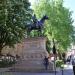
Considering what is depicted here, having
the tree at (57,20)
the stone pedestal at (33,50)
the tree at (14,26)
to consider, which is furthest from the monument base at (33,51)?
the tree at (57,20)

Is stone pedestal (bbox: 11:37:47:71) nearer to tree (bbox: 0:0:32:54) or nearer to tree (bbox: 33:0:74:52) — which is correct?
tree (bbox: 0:0:32:54)

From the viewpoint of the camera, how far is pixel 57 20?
63.0 metres

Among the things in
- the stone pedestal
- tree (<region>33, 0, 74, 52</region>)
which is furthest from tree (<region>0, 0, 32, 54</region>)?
tree (<region>33, 0, 74, 52</region>)

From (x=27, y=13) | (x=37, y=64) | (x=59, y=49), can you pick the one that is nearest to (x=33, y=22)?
(x=27, y=13)

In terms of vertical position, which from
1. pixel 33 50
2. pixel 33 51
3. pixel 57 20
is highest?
pixel 57 20

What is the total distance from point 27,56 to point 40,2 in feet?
82.8

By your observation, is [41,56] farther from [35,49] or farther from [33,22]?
[33,22]

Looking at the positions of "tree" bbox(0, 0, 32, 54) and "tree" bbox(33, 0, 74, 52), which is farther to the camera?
"tree" bbox(33, 0, 74, 52)

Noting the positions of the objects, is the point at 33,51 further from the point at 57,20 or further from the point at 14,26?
the point at 57,20

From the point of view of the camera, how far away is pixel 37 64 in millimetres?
38938

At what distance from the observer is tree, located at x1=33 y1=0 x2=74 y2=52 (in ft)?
207

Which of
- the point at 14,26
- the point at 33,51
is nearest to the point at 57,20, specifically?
the point at 33,51

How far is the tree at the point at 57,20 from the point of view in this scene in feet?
207

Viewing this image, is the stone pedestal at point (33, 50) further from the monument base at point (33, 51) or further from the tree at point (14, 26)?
the tree at point (14, 26)
